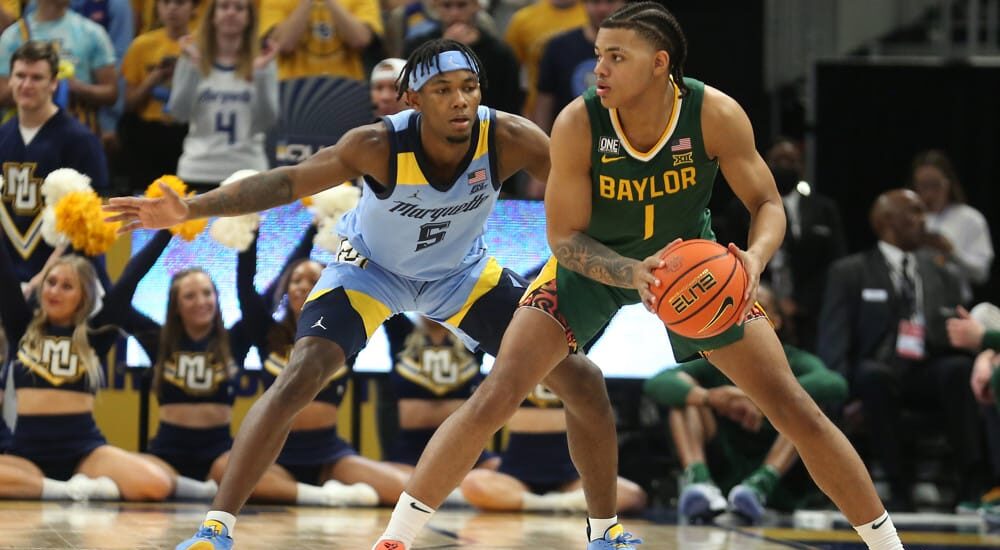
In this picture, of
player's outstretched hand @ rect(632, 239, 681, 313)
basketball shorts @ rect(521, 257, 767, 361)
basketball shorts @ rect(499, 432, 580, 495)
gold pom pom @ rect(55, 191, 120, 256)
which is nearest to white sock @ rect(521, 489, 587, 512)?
basketball shorts @ rect(499, 432, 580, 495)

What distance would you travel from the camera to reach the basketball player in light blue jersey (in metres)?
4.86

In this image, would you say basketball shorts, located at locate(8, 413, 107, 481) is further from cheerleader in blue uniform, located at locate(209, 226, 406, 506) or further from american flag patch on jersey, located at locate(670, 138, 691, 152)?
american flag patch on jersey, located at locate(670, 138, 691, 152)

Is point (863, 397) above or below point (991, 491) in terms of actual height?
above

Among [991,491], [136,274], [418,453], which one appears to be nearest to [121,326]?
[136,274]

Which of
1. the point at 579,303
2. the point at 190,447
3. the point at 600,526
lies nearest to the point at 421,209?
the point at 579,303

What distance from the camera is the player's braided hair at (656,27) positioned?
4527 millimetres

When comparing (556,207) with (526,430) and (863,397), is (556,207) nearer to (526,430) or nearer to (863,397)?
(526,430)

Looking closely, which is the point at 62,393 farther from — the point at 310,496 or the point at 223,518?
the point at 223,518

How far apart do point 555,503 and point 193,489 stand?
1930mm

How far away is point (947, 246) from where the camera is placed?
9.26 m

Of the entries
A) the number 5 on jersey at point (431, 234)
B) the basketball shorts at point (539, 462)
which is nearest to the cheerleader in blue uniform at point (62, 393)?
the basketball shorts at point (539, 462)

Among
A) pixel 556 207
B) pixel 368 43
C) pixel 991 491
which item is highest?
pixel 368 43

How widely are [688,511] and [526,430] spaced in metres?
1.04

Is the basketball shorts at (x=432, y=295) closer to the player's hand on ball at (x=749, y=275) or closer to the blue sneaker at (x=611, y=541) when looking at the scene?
the blue sneaker at (x=611, y=541)
